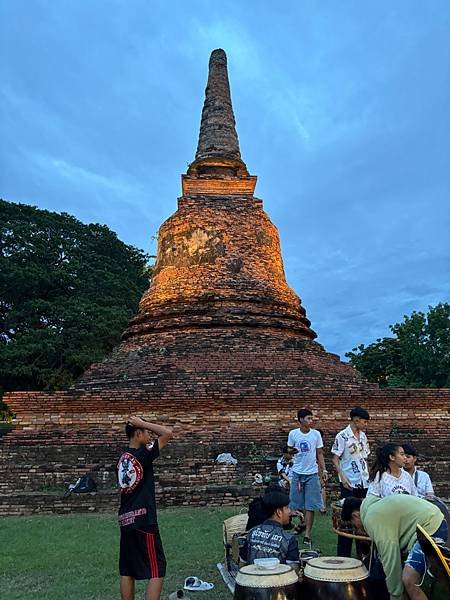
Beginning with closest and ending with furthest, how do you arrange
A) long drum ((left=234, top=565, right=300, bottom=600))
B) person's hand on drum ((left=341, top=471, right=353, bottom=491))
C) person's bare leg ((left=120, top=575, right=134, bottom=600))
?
long drum ((left=234, top=565, right=300, bottom=600)) → person's bare leg ((left=120, top=575, right=134, bottom=600)) → person's hand on drum ((left=341, top=471, right=353, bottom=491))

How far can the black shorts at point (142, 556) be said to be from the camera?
138 inches

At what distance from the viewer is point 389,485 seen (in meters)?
4.40

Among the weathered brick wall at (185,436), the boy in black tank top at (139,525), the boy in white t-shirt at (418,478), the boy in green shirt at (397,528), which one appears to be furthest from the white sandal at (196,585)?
the weathered brick wall at (185,436)

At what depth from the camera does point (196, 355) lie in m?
11.5

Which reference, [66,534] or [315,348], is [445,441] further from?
[66,534]

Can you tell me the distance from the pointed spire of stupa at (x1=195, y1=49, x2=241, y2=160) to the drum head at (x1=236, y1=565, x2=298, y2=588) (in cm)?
1511

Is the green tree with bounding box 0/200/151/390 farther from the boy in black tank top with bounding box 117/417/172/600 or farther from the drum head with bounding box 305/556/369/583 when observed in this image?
the drum head with bounding box 305/556/369/583

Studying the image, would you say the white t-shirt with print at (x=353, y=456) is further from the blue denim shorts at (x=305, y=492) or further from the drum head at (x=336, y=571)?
the drum head at (x=336, y=571)

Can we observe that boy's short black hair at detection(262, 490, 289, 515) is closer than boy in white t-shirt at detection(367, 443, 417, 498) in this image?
Yes

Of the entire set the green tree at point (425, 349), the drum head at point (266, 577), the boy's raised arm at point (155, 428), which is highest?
the green tree at point (425, 349)

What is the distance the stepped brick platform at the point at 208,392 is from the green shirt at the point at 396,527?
4.79 meters

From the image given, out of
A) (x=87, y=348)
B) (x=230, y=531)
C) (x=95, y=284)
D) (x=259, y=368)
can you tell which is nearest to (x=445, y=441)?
(x=259, y=368)

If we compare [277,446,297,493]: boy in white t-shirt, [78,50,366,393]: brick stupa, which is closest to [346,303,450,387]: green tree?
[78,50,366,393]: brick stupa

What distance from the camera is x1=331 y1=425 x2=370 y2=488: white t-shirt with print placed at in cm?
541
